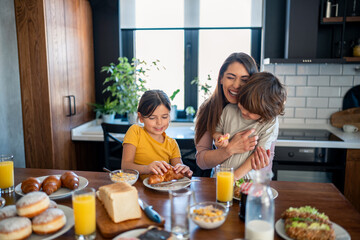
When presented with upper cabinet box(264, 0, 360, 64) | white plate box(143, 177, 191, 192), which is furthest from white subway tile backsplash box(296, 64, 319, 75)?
white plate box(143, 177, 191, 192)

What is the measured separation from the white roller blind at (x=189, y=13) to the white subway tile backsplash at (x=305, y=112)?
98 centimetres

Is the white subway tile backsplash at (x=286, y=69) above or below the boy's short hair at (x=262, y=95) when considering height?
above

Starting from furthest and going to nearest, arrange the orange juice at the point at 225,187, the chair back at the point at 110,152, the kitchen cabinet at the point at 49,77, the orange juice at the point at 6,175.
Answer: the kitchen cabinet at the point at 49,77 < the chair back at the point at 110,152 < the orange juice at the point at 6,175 < the orange juice at the point at 225,187

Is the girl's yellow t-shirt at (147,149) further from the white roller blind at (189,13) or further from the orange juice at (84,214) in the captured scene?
the white roller blind at (189,13)

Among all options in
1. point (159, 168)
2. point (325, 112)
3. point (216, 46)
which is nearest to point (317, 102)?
point (325, 112)

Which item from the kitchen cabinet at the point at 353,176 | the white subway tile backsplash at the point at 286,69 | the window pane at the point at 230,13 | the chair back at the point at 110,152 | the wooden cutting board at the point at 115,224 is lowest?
the kitchen cabinet at the point at 353,176

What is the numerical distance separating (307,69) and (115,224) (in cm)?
266

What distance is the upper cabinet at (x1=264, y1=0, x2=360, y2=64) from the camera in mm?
2688

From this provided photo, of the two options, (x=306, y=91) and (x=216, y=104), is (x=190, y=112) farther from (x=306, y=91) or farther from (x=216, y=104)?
(x=216, y=104)

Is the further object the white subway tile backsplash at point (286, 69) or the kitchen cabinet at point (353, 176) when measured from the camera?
the white subway tile backsplash at point (286, 69)

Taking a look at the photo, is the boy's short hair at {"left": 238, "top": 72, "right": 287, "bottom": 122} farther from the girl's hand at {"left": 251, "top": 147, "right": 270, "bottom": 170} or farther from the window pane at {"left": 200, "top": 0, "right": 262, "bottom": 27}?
the window pane at {"left": 200, "top": 0, "right": 262, "bottom": 27}

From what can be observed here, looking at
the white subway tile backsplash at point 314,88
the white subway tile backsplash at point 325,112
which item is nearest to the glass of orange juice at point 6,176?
the white subway tile backsplash at point 314,88

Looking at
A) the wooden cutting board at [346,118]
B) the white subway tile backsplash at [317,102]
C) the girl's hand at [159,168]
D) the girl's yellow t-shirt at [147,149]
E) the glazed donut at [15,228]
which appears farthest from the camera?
the white subway tile backsplash at [317,102]

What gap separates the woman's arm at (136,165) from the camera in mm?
1396
